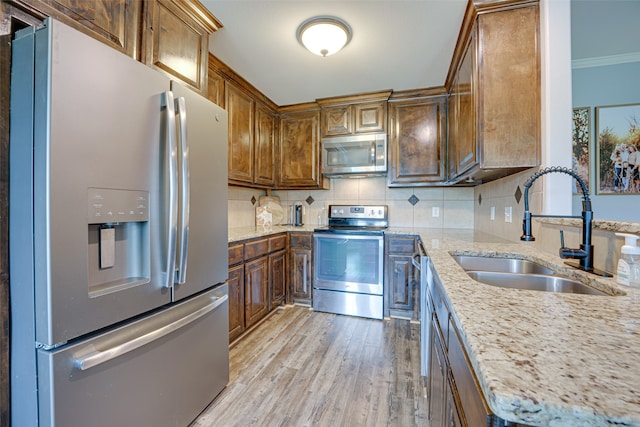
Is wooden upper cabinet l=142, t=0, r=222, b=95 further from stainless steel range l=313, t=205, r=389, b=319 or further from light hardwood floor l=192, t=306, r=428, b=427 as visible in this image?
light hardwood floor l=192, t=306, r=428, b=427

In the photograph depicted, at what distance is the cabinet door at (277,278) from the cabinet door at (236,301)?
473 millimetres

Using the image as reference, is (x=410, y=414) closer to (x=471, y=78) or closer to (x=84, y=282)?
(x=84, y=282)

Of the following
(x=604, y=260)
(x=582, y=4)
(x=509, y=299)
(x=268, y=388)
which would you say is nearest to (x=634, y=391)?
(x=509, y=299)

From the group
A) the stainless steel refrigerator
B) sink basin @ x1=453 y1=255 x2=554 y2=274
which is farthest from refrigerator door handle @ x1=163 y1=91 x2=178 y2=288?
sink basin @ x1=453 y1=255 x2=554 y2=274

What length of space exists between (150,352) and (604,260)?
1.80 m

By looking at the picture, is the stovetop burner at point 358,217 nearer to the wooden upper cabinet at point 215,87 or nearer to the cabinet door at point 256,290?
the cabinet door at point 256,290

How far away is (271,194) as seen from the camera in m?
3.52

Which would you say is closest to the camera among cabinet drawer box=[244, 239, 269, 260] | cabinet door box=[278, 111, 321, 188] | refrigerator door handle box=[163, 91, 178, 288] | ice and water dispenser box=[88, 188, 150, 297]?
ice and water dispenser box=[88, 188, 150, 297]

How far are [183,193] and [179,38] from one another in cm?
101

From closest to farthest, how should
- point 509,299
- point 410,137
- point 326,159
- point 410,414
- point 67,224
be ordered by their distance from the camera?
point 509,299 → point 67,224 → point 410,414 → point 410,137 → point 326,159

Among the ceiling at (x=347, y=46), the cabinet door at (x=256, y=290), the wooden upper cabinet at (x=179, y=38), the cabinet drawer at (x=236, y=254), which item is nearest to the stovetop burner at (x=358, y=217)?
the cabinet door at (x=256, y=290)

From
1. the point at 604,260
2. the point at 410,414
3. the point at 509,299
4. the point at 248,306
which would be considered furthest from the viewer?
the point at 248,306

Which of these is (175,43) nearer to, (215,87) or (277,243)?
(215,87)

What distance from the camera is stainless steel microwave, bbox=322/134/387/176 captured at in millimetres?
2820
